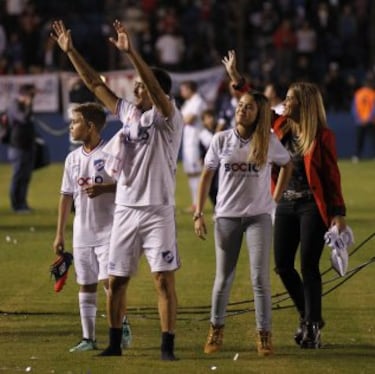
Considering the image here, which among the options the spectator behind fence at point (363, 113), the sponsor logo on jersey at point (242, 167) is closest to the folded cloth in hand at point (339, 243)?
the sponsor logo on jersey at point (242, 167)

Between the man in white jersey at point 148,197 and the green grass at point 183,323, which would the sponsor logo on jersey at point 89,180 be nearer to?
the man in white jersey at point 148,197

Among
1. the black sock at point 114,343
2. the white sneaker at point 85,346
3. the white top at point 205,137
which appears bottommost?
the white sneaker at point 85,346

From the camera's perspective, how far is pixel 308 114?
12.5 m

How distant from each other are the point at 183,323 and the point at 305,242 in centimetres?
200

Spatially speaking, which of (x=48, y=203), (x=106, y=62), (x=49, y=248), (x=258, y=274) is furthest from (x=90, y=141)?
(x=106, y=62)

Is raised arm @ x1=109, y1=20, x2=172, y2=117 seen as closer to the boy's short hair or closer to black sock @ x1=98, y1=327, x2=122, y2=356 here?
the boy's short hair

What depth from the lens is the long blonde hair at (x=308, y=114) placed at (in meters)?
12.4

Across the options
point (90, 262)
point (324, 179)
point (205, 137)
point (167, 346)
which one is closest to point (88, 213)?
point (90, 262)

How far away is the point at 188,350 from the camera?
12406 mm

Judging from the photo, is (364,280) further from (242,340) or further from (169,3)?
(169,3)

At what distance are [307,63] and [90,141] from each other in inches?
1116

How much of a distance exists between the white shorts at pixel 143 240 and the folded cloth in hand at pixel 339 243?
142cm

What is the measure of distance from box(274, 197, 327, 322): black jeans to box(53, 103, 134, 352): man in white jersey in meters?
1.40

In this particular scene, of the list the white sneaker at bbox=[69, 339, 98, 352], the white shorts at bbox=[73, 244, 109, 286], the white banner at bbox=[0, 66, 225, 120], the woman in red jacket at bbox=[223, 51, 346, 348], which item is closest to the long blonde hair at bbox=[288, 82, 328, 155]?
the woman in red jacket at bbox=[223, 51, 346, 348]
